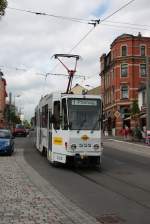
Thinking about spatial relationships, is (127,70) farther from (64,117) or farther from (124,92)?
(64,117)

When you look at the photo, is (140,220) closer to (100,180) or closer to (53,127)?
(100,180)

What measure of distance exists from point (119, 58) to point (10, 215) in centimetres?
7220

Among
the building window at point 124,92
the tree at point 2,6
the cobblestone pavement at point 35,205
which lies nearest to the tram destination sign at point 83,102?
the cobblestone pavement at point 35,205

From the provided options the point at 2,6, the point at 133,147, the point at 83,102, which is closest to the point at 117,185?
the point at 83,102

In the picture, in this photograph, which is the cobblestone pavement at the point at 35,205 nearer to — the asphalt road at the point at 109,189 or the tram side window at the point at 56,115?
the asphalt road at the point at 109,189

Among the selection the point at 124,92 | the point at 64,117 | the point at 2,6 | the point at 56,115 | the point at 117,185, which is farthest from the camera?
the point at 124,92

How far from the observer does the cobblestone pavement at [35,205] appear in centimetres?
888

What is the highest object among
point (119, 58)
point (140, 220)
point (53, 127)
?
point (119, 58)

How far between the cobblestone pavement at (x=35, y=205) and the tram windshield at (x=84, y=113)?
17.3ft

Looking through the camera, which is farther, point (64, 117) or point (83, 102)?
point (83, 102)

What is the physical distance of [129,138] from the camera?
56906 mm

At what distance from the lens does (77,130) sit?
1959cm

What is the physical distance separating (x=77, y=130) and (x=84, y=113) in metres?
0.83

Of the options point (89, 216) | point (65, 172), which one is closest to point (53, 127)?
point (65, 172)
